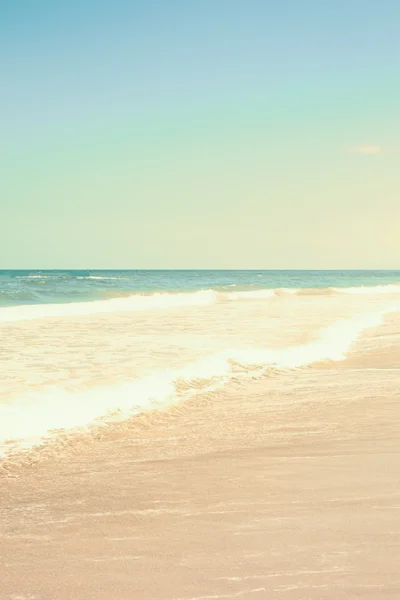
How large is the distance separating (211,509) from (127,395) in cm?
389

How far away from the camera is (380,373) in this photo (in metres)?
9.58

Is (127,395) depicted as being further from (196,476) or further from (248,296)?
(248,296)

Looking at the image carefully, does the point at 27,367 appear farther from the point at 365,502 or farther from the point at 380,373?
the point at 365,502

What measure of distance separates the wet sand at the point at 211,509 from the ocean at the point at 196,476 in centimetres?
1

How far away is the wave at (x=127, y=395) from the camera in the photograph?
6.20 metres

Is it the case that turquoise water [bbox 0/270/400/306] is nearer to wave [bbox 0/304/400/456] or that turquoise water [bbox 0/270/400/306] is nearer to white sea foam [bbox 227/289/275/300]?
white sea foam [bbox 227/289/275/300]

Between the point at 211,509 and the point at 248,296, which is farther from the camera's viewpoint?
the point at 248,296

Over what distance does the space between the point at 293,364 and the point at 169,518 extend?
693cm

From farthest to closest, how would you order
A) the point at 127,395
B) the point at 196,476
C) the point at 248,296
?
the point at 248,296
the point at 127,395
the point at 196,476

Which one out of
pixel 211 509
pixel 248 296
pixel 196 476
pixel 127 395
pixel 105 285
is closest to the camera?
pixel 211 509

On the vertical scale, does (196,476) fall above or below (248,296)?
below

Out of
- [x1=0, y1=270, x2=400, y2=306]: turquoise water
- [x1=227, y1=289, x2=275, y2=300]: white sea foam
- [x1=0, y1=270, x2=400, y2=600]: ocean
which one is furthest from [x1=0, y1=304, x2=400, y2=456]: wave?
[x1=227, y1=289, x2=275, y2=300]: white sea foam

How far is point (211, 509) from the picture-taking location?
3953mm

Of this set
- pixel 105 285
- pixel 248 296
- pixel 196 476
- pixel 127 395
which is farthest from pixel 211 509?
pixel 105 285
